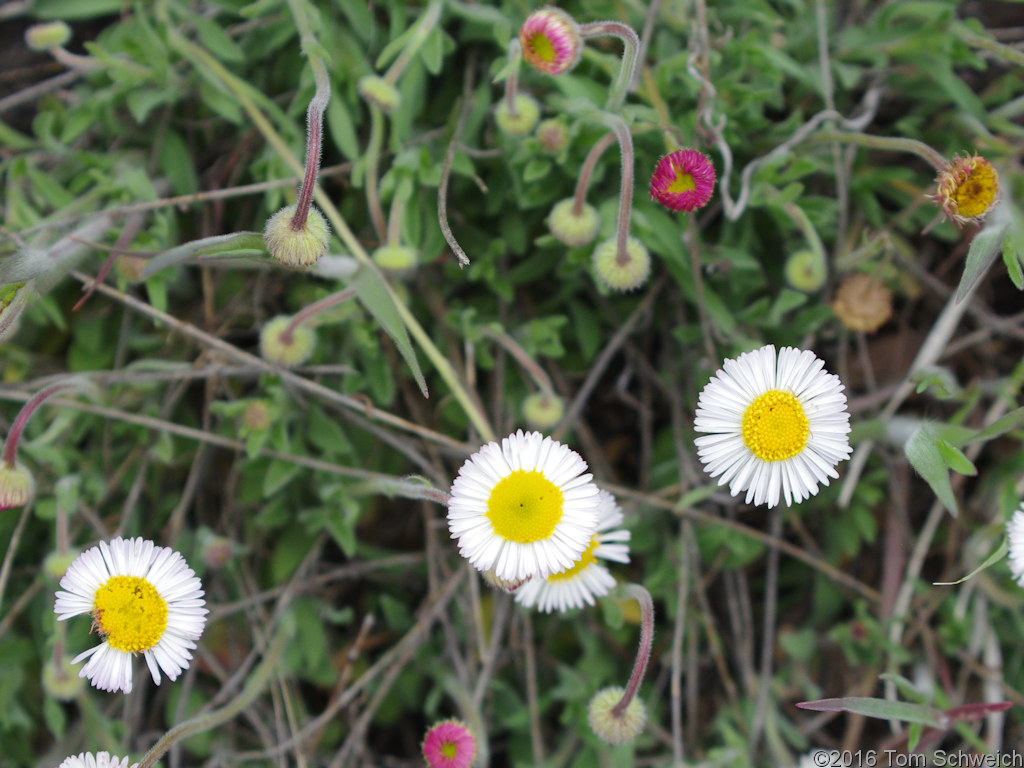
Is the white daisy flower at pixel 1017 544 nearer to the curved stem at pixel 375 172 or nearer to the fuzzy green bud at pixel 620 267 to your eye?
the fuzzy green bud at pixel 620 267

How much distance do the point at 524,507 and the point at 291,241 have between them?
76 centimetres

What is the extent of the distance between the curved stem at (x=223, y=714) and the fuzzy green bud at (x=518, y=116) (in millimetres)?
1635

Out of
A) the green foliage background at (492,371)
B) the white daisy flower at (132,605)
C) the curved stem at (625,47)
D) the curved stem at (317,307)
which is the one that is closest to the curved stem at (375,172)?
the green foliage background at (492,371)

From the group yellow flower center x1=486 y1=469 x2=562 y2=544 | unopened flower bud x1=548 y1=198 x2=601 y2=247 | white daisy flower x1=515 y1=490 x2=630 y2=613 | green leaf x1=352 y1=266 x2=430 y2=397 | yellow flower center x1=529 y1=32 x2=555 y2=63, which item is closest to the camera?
green leaf x1=352 y1=266 x2=430 y2=397

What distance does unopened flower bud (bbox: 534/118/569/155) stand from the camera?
2.24 metres

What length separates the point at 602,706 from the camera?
1993 mm

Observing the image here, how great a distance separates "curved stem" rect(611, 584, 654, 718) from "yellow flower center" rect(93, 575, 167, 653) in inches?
42.0

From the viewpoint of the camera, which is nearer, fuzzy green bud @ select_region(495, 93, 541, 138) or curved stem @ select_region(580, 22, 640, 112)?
curved stem @ select_region(580, 22, 640, 112)

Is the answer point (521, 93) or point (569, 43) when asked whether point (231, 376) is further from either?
point (569, 43)

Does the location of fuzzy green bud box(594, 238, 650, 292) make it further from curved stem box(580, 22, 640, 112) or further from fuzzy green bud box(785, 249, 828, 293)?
fuzzy green bud box(785, 249, 828, 293)

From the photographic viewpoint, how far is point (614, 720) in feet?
6.39

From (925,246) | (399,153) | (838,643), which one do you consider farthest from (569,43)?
(838,643)

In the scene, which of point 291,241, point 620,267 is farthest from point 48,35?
point 620,267

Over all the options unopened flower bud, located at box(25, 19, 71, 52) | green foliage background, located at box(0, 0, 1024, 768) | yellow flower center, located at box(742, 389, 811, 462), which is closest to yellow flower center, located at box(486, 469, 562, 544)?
yellow flower center, located at box(742, 389, 811, 462)
